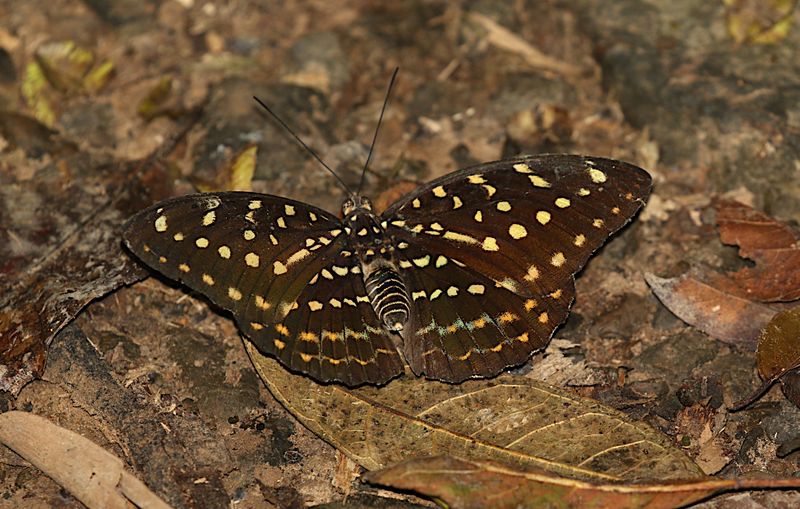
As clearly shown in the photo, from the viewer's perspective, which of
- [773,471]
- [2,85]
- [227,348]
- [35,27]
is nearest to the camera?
[773,471]

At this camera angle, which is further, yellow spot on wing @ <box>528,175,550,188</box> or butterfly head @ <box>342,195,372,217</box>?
butterfly head @ <box>342,195,372,217</box>

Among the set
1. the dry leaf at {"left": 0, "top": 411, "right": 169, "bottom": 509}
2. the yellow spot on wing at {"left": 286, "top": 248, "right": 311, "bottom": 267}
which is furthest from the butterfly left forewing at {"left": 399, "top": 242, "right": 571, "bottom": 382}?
the dry leaf at {"left": 0, "top": 411, "right": 169, "bottom": 509}

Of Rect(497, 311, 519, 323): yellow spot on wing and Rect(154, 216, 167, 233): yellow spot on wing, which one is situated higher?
Rect(154, 216, 167, 233): yellow spot on wing

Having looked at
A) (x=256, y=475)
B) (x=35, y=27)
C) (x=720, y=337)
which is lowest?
(x=256, y=475)

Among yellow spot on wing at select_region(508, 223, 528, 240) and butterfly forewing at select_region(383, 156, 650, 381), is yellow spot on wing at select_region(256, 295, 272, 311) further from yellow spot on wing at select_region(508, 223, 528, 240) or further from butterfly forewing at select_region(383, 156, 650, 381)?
yellow spot on wing at select_region(508, 223, 528, 240)

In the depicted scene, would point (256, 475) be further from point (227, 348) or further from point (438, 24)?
point (438, 24)

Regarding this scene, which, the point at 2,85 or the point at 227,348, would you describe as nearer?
the point at 227,348

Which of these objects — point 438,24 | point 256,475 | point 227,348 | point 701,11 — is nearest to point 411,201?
point 227,348
